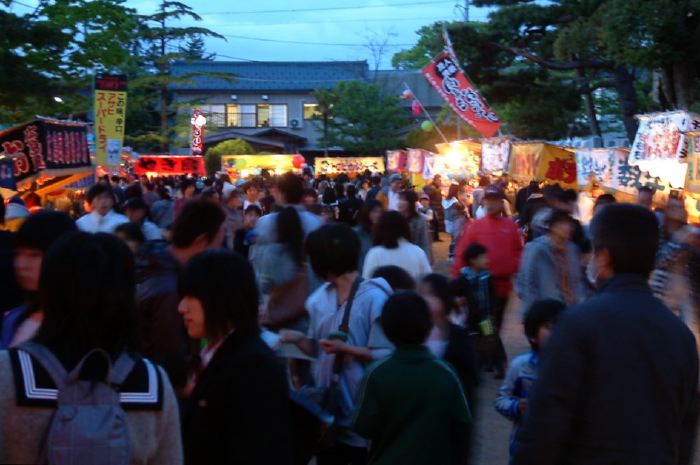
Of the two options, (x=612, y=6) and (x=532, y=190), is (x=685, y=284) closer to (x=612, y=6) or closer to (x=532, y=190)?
(x=532, y=190)

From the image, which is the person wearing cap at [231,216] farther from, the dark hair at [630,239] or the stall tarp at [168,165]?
the stall tarp at [168,165]

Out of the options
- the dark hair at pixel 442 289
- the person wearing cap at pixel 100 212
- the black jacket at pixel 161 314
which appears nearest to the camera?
the black jacket at pixel 161 314

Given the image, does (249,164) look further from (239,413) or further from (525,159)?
(239,413)

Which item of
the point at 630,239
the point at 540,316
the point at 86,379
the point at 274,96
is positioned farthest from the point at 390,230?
the point at 274,96

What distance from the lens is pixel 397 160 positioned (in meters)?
36.3

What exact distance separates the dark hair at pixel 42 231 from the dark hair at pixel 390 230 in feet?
12.9

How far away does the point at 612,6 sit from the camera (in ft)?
60.3

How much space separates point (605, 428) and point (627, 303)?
39cm

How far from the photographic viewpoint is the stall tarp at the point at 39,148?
12922mm

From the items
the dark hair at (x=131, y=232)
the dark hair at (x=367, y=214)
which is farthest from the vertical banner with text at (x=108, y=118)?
the dark hair at (x=131, y=232)

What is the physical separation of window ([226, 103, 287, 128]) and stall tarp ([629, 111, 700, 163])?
1735 inches

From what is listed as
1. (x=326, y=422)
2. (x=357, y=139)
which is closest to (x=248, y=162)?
(x=357, y=139)

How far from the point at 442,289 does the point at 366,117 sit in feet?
142

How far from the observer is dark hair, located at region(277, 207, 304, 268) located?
20.5 feet
